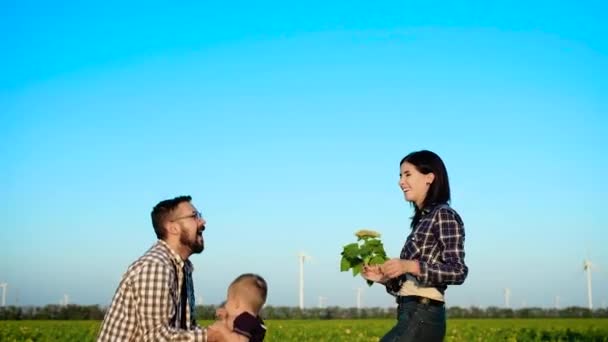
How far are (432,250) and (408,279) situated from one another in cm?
25

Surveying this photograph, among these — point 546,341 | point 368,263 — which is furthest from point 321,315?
point 368,263

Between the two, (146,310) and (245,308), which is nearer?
(146,310)

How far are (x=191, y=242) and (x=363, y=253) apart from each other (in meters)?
1.17

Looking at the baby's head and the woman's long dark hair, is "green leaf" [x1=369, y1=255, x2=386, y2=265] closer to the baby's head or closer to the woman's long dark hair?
the woman's long dark hair

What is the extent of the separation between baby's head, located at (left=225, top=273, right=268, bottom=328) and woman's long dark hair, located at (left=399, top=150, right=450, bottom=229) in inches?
45.5

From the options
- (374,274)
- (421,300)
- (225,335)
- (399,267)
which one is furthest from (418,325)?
(225,335)

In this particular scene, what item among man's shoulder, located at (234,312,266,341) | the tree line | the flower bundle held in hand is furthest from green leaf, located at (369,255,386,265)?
the tree line

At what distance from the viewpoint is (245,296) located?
511cm

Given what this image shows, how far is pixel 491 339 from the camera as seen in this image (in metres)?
19.4

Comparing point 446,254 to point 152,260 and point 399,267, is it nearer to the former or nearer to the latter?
point 399,267

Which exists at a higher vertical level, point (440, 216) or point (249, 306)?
point (440, 216)

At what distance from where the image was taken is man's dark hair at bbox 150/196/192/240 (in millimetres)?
5277

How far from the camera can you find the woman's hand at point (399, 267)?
4.76 meters

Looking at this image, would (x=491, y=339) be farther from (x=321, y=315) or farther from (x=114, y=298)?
→ (x=321, y=315)
